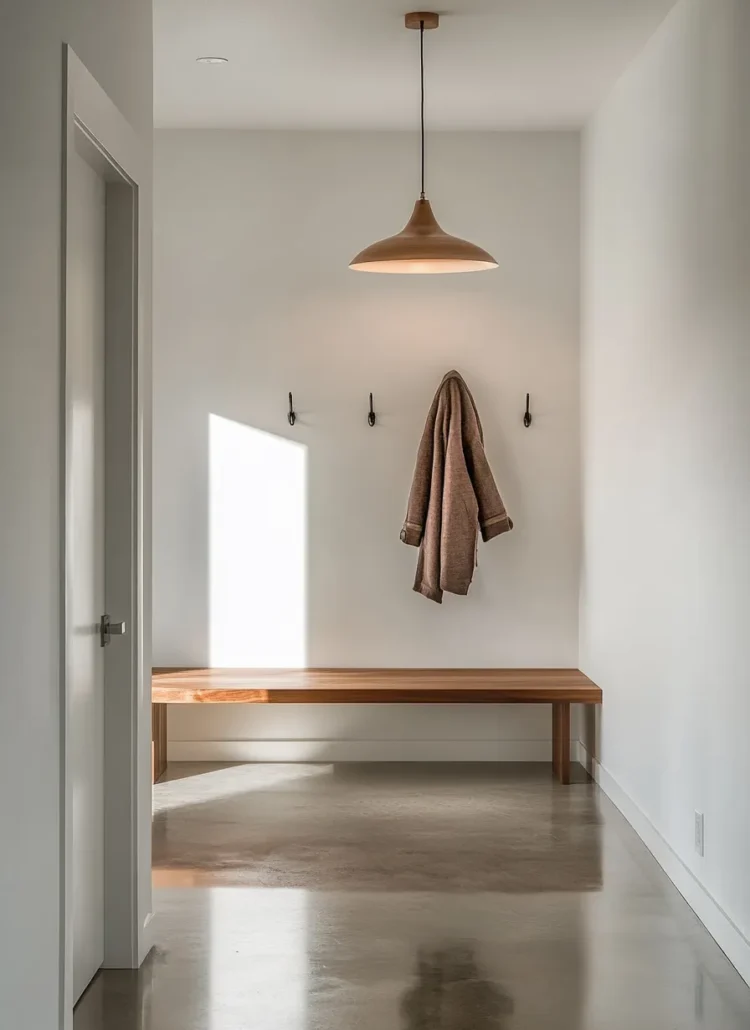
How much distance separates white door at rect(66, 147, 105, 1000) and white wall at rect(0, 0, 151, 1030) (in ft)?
1.77

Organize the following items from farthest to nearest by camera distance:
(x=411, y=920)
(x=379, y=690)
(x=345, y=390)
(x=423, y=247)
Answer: (x=345, y=390), (x=379, y=690), (x=423, y=247), (x=411, y=920)

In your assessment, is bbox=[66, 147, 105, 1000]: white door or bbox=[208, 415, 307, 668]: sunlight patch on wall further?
bbox=[208, 415, 307, 668]: sunlight patch on wall

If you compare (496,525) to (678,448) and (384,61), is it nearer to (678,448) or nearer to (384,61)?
(678,448)

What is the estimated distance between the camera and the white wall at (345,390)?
5715 millimetres

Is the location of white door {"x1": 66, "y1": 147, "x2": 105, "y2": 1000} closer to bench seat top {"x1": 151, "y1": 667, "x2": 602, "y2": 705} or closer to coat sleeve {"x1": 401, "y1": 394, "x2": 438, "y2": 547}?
bench seat top {"x1": 151, "y1": 667, "x2": 602, "y2": 705}

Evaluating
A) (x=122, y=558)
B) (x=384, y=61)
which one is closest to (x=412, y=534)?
(x=384, y=61)

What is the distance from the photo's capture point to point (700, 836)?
3.73 m

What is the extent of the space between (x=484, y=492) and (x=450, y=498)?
18cm

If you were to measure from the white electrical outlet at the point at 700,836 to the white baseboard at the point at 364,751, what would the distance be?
203cm

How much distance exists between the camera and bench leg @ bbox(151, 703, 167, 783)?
5.47m

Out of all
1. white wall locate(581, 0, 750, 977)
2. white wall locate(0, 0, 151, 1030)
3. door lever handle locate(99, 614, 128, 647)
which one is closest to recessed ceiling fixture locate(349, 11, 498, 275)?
white wall locate(581, 0, 750, 977)

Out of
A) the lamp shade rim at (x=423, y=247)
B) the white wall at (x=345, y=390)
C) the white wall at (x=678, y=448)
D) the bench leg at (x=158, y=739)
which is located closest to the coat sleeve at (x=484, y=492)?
the white wall at (x=345, y=390)

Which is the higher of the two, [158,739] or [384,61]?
[384,61]

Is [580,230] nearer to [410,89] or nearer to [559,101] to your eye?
[559,101]
